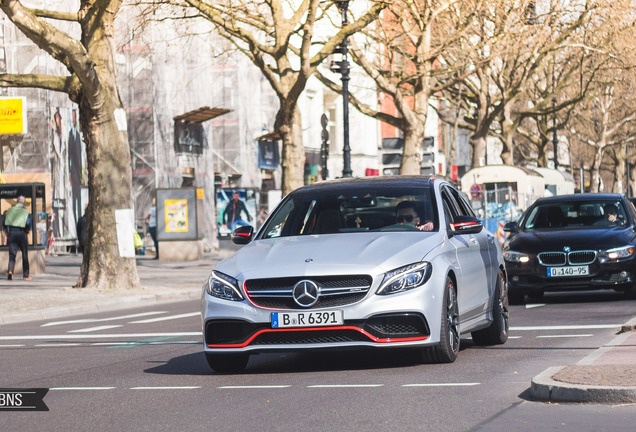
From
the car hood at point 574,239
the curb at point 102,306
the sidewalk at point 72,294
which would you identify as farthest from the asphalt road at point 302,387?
the sidewalk at point 72,294

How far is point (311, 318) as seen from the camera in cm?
982

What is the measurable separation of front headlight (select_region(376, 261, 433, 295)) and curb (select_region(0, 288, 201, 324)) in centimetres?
1102

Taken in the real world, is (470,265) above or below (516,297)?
above

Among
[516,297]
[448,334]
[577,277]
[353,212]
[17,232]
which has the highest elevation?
[353,212]

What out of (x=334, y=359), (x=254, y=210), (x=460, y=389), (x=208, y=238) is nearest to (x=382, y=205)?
(x=334, y=359)

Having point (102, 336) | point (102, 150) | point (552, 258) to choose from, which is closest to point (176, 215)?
point (102, 150)

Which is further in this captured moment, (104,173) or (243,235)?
(104,173)

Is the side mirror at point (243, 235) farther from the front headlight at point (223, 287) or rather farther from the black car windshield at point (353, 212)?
the front headlight at point (223, 287)

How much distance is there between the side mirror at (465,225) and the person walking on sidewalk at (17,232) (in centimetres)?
1985

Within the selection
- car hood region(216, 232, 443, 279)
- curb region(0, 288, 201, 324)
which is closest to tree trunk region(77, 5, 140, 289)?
curb region(0, 288, 201, 324)

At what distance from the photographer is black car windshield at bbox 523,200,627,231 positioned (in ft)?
62.0

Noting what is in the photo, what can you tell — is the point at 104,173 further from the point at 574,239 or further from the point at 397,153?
the point at 397,153

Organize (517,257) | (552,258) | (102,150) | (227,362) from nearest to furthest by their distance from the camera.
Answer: (227,362) < (552,258) < (517,257) < (102,150)

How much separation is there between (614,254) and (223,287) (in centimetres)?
913
